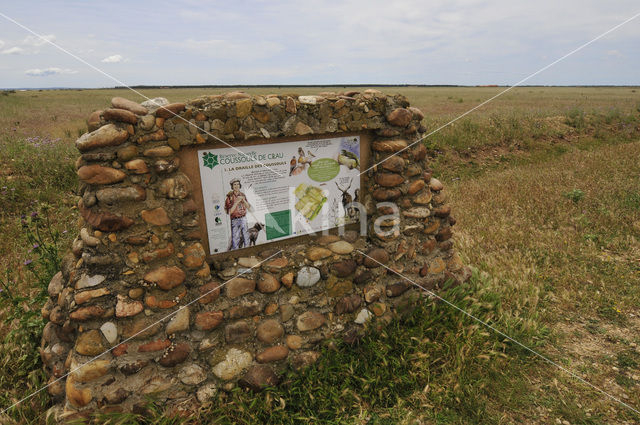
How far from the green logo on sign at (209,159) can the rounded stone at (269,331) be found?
1.32 metres

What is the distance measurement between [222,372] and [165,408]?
441mm

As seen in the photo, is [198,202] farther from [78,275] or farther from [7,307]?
[7,307]

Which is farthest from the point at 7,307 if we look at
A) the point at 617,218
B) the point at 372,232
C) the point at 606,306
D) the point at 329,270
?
the point at 617,218

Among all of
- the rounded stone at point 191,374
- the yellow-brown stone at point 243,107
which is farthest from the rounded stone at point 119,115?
the rounded stone at point 191,374

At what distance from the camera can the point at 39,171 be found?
6938 millimetres

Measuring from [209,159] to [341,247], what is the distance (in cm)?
142

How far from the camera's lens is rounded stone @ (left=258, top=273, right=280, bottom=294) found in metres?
2.99

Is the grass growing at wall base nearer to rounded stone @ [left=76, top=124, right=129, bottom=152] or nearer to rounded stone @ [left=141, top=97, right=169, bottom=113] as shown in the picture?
rounded stone @ [left=76, top=124, right=129, bottom=152]

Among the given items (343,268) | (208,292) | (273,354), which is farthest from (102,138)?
(343,268)

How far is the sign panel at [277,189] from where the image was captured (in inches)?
111

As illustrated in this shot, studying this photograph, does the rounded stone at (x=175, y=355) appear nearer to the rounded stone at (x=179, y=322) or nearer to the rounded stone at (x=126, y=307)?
the rounded stone at (x=179, y=322)

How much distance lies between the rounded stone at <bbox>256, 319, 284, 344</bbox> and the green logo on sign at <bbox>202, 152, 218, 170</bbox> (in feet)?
4.35

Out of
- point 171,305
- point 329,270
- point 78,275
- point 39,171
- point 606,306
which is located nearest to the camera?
point 78,275

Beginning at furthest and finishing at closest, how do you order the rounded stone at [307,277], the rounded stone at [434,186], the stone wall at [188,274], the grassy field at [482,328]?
the rounded stone at [434,186] < the rounded stone at [307,277] < the grassy field at [482,328] < the stone wall at [188,274]
